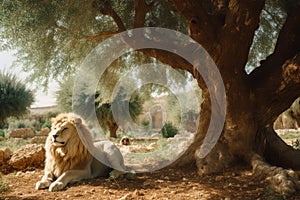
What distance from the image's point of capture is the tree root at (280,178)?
443 cm

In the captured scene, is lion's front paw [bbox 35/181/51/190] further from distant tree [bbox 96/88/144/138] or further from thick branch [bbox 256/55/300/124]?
distant tree [bbox 96/88/144/138]

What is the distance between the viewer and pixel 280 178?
4.67m

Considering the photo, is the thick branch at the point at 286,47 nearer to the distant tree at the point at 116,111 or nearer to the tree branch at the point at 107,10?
the tree branch at the point at 107,10

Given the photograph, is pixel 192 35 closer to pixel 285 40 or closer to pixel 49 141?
pixel 285 40

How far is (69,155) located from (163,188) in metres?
1.84

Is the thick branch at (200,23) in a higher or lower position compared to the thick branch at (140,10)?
lower

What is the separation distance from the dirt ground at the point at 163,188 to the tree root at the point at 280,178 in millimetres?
100

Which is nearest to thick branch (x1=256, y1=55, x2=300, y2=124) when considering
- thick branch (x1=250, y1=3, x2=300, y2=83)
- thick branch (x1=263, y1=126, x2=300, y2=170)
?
thick branch (x1=250, y1=3, x2=300, y2=83)

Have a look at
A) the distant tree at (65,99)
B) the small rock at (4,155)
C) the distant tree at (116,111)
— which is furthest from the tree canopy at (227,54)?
the distant tree at (65,99)

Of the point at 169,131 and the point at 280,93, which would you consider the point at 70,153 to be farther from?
the point at 169,131

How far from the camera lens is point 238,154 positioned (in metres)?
6.41

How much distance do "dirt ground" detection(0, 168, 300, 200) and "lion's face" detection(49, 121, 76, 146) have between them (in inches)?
32.0

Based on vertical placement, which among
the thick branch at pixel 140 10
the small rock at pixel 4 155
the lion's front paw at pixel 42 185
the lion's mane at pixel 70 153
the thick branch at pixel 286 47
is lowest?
the lion's front paw at pixel 42 185

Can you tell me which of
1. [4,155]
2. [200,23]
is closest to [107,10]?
[200,23]
